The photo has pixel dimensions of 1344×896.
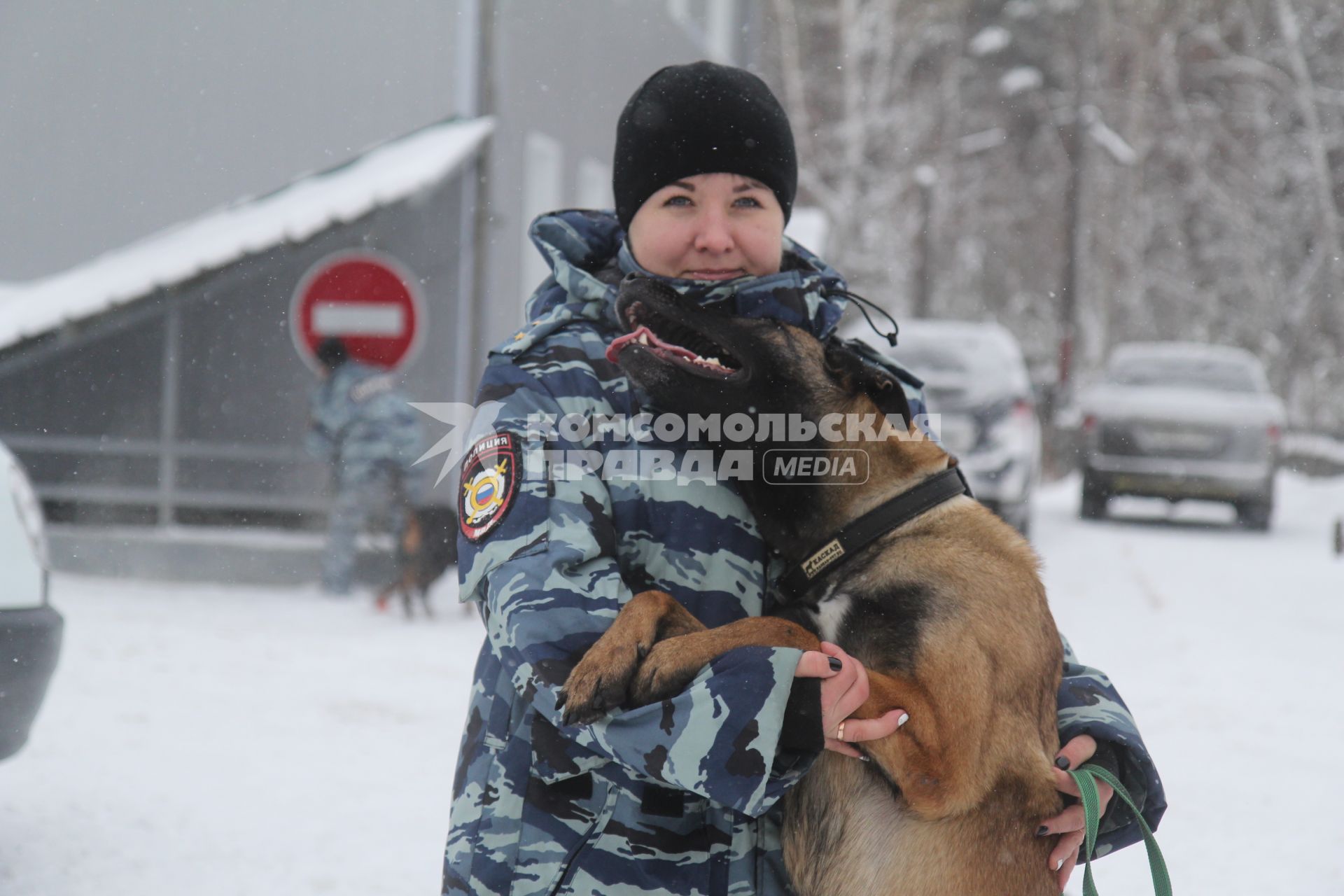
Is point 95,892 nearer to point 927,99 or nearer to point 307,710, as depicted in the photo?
point 307,710

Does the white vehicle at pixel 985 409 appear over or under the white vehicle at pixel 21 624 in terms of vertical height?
over

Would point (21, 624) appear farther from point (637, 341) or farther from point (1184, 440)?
point (1184, 440)

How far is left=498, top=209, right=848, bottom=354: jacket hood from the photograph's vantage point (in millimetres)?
1707

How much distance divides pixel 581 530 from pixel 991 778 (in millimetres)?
715

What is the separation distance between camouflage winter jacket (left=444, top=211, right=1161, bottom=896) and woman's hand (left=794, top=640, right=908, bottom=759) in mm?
40

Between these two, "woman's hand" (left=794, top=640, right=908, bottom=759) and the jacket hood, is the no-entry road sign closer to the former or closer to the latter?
the jacket hood

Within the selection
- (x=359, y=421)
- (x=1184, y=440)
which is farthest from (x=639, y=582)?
(x=1184, y=440)

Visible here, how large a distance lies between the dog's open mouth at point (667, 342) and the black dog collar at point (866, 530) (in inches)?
13.0

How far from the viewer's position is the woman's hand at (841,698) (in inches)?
53.0

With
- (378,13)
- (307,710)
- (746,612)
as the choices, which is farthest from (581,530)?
(378,13)

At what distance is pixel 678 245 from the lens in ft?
5.71

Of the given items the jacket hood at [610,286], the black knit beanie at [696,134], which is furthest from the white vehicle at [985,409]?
the black knit beanie at [696,134]

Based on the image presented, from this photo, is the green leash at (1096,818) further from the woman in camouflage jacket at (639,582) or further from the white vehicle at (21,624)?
the white vehicle at (21,624)

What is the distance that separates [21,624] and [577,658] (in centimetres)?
212
